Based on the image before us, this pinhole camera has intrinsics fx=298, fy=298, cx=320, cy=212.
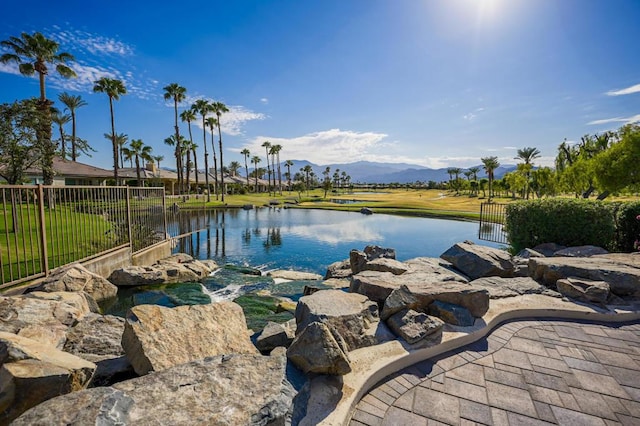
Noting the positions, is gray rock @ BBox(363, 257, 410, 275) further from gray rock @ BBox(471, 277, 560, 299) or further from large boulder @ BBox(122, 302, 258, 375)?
large boulder @ BBox(122, 302, 258, 375)

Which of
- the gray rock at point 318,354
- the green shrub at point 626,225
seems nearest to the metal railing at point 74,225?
the gray rock at point 318,354

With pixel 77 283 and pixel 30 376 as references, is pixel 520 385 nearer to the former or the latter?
pixel 30 376

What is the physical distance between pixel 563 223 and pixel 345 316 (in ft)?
31.1

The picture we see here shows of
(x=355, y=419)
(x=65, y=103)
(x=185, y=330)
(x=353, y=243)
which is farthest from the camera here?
(x=65, y=103)

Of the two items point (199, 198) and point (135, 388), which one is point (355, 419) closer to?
point (135, 388)

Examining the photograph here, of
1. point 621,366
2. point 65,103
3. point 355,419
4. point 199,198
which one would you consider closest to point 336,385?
point 355,419

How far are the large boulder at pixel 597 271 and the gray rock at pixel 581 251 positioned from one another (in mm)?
1355

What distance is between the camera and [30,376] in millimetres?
1956

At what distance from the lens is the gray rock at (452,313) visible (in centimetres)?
419

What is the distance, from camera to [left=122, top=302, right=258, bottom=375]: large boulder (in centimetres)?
266

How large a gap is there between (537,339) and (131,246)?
36.2 ft

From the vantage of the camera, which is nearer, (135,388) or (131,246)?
(135,388)

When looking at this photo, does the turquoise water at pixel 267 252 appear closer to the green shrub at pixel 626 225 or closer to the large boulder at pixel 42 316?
the large boulder at pixel 42 316

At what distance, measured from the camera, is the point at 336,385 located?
2873 millimetres
